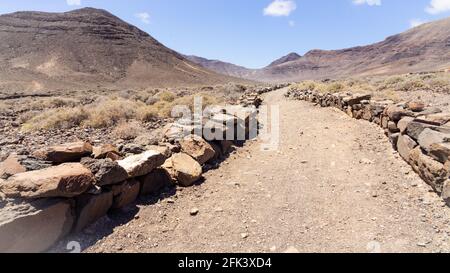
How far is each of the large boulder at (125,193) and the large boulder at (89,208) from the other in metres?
0.19

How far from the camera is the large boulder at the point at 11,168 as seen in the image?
4016mm

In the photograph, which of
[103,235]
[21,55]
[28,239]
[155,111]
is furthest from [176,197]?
[21,55]

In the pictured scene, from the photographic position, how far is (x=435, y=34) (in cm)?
12312

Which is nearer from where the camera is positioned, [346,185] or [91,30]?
[346,185]

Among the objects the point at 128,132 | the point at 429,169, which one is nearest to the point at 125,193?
the point at 128,132

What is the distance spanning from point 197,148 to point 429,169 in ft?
11.9

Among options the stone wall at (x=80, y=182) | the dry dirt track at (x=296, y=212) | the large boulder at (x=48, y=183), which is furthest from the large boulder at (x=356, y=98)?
the large boulder at (x=48, y=183)

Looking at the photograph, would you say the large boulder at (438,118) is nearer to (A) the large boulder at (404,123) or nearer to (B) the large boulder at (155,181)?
(A) the large boulder at (404,123)

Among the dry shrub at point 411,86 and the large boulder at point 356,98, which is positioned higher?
the dry shrub at point 411,86

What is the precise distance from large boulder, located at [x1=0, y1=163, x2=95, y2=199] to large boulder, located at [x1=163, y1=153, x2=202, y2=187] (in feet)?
5.58

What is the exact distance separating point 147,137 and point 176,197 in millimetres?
2022

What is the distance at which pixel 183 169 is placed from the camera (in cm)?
564
